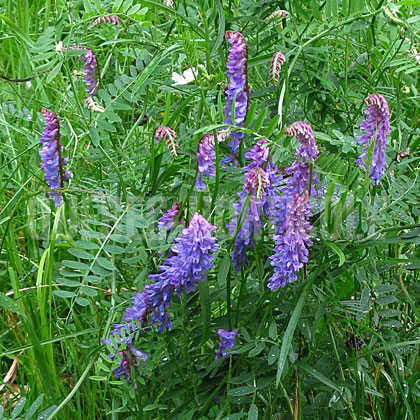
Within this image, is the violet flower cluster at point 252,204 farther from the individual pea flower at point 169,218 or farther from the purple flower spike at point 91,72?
the purple flower spike at point 91,72

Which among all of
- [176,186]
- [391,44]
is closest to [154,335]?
[176,186]

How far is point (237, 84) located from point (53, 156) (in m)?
Result: 0.37

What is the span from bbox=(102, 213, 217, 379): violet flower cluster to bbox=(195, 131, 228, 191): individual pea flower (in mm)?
80

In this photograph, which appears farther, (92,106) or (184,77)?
(184,77)

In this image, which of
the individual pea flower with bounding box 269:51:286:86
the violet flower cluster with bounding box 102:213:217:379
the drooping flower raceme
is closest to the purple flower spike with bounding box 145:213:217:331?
the violet flower cluster with bounding box 102:213:217:379

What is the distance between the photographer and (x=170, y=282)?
1121mm

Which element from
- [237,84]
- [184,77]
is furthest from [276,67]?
[184,77]

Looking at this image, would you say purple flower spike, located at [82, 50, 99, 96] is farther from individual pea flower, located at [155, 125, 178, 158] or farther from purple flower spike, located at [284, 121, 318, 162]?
purple flower spike, located at [284, 121, 318, 162]

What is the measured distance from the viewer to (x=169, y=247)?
3.85ft

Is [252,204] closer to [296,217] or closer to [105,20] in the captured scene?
[296,217]

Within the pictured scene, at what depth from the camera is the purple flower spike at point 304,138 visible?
1.01 metres

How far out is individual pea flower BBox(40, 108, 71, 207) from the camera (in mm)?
1265

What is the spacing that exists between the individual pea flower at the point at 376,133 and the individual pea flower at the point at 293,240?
0.13m

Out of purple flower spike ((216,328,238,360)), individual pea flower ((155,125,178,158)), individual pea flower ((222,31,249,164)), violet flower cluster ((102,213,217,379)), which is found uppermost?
individual pea flower ((222,31,249,164))
